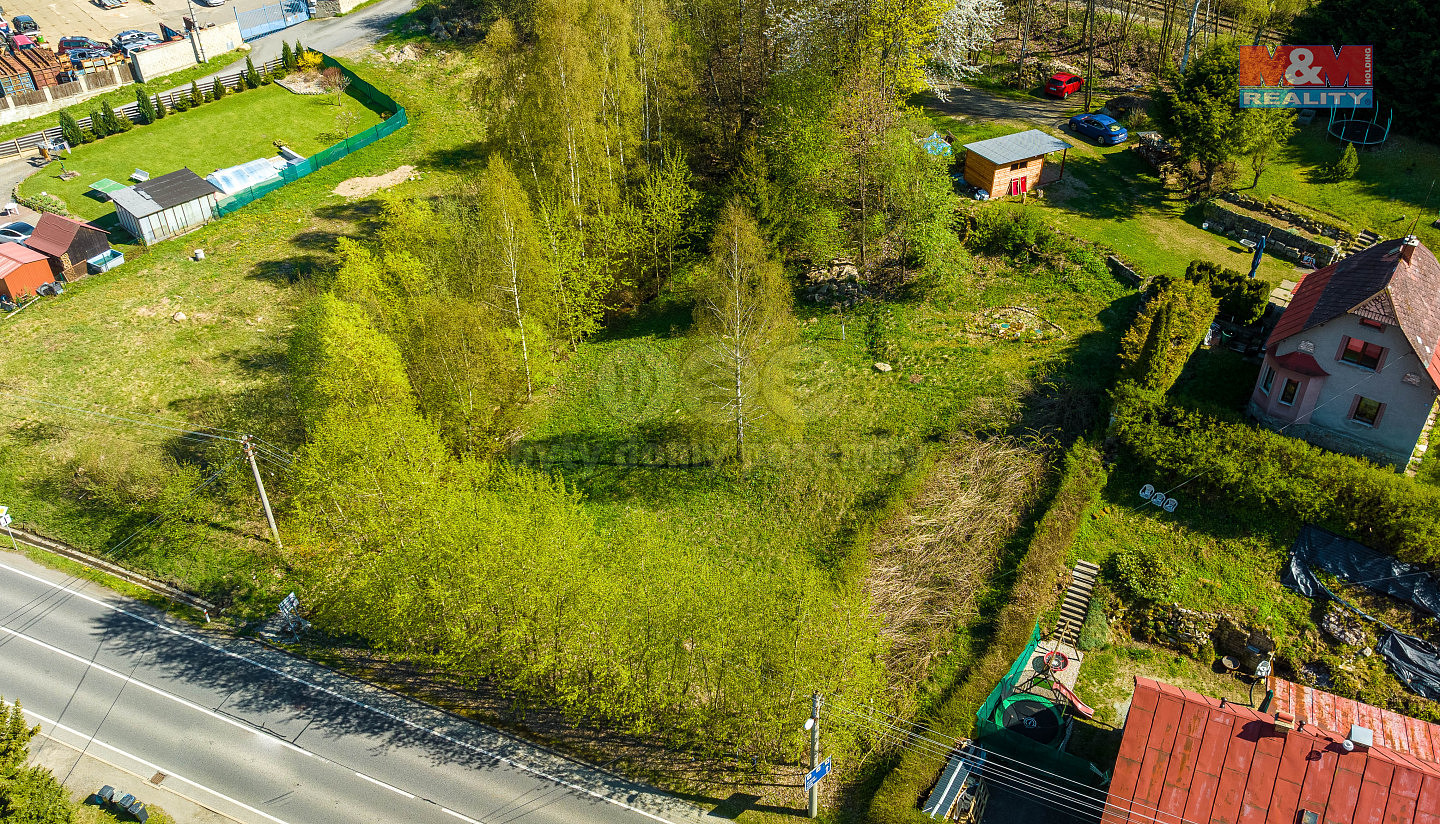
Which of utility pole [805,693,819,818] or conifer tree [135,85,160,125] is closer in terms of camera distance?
utility pole [805,693,819,818]

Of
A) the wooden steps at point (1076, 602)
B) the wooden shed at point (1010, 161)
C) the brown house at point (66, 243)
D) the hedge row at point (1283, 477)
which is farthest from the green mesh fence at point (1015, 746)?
the brown house at point (66, 243)

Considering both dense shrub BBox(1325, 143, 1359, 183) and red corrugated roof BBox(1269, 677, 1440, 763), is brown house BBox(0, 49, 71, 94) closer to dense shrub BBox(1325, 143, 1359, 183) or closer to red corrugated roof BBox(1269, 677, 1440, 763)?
red corrugated roof BBox(1269, 677, 1440, 763)

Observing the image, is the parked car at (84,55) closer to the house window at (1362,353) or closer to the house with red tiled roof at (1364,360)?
the house with red tiled roof at (1364,360)

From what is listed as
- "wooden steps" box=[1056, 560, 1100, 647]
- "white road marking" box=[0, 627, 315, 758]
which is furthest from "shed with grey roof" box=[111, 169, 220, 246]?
"wooden steps" box=[1056, 560, 1100, 647]

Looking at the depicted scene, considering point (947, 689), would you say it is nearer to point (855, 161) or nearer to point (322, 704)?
point (322, 704)

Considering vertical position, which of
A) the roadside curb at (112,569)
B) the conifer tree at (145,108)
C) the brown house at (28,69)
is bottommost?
the roadside curb at (112,569)

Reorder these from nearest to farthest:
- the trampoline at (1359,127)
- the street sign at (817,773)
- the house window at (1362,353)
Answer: the street sign at (817,773) → the house window at (1362,353) → the trampoline at (1359,127)

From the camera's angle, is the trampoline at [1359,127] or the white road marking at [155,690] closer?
the white road marking at [155,690]
